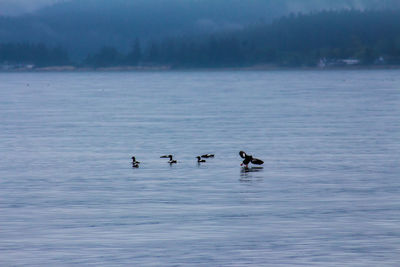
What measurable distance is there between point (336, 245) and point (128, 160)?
1838 cm

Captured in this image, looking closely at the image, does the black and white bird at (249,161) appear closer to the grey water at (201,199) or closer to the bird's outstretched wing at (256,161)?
the bird's outstretched wing at (256,161)

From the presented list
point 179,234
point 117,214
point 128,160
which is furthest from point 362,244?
point 128,160

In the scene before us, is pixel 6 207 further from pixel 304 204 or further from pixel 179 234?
pixel 304 204

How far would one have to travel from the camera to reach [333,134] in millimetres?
47750

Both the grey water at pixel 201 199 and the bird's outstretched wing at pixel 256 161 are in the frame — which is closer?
the grey water at pixel 201 199

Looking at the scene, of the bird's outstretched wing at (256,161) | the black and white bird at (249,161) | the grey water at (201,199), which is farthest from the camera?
the bird's outstretched wing at (256,161)

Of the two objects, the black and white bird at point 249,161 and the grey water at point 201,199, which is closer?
the grey water at point 201,199

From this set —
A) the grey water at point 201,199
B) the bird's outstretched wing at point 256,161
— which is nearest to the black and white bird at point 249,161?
the bird's outstretched wing at point 256,161

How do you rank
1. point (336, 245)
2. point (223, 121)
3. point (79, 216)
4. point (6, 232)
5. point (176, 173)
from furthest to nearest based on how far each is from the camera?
point (223, 121), point (176, 173), point (79, 216), point (6, 232), point (336, 245)

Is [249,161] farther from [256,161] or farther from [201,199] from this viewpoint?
[201,199]

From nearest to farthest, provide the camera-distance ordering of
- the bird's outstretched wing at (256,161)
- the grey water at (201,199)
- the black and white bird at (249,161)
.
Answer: the grey water at (201,199) < the black and white bird at (249,161) < the bird's outstretched wing at (256,161)

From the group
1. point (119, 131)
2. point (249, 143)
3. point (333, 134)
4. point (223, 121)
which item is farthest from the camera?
point (223, 121)

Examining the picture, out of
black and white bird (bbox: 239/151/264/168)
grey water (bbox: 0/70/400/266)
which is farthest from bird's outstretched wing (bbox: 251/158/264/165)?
grey water (bbox: 0/70/400/266)

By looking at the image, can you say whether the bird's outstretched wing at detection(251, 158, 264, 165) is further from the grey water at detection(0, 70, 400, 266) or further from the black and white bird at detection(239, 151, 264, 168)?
the grey water at detection(0, 70, 400, 266)
